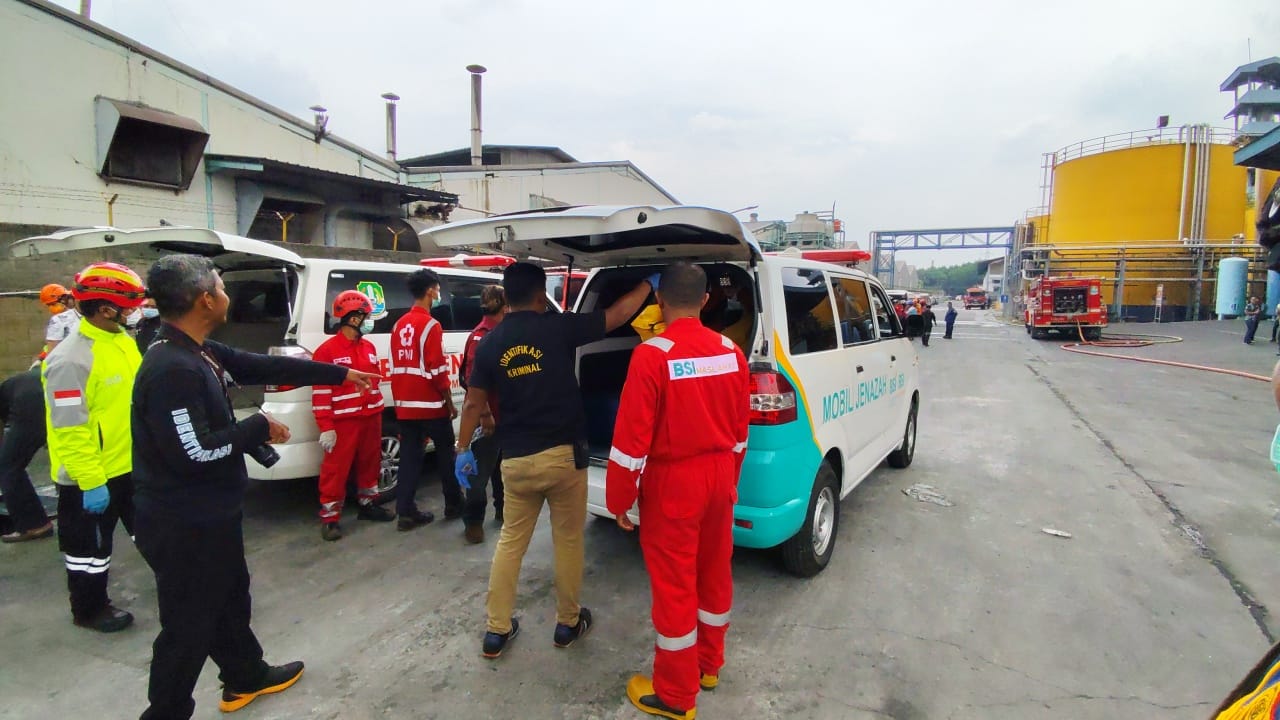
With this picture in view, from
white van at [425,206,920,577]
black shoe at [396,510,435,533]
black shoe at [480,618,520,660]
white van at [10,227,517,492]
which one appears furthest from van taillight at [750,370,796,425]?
white van at [10,227,517,492]

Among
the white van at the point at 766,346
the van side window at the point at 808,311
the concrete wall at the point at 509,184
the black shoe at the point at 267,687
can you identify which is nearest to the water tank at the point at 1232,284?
the concrete wall at the point at 509,184

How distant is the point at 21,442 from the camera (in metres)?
3.96

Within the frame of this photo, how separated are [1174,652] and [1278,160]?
9.07 metres

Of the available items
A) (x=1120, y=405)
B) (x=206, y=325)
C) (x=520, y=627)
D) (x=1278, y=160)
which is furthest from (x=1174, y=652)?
(x=1278, y=160)

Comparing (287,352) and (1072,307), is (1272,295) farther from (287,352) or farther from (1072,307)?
(287,352)

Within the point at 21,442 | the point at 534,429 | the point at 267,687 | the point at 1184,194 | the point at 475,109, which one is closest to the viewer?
the point at 267,687

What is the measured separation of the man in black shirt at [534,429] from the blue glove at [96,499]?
5.96 feet

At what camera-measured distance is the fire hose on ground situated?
40.7ft

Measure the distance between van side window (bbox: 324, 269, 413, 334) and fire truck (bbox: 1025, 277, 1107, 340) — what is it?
23677 mm

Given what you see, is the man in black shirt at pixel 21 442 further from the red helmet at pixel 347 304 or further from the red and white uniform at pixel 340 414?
the red helmet at pixel 347 304

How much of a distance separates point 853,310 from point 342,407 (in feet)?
12.1

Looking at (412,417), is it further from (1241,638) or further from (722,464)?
(1241,638)

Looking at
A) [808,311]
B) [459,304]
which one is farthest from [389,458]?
[808,311]

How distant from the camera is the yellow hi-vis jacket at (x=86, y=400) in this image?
2.95m
